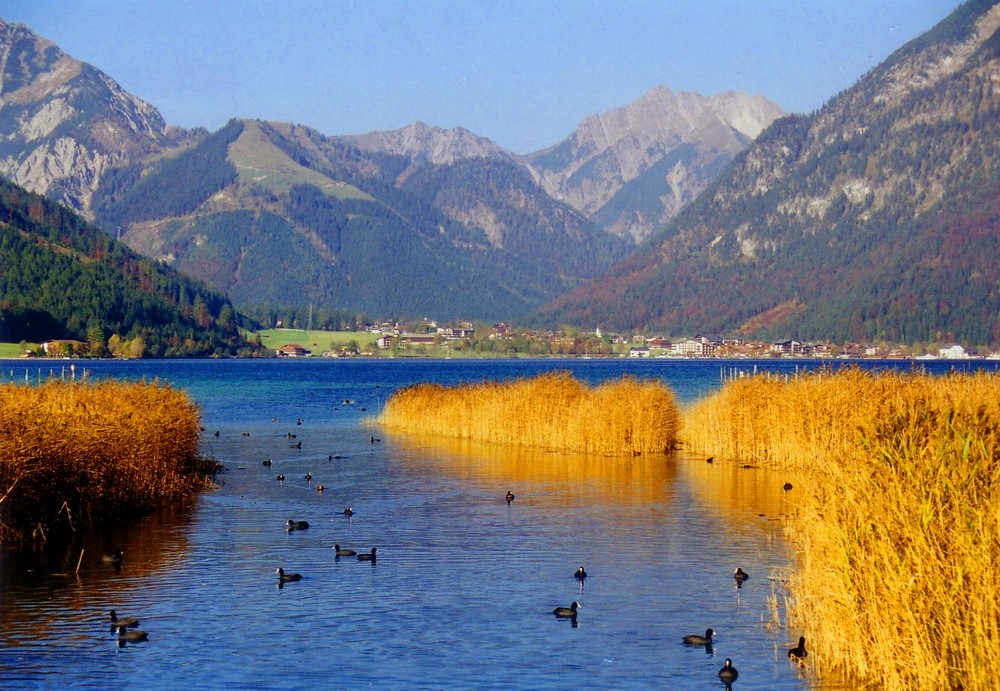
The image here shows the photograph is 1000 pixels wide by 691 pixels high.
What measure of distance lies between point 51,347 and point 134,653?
189 m

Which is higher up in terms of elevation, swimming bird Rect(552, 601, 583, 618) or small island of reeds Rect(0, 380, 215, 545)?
small island of reeds Rect(0, 380, 215, 545)

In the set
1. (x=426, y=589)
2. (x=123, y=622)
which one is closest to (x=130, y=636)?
(x=123, y=622)

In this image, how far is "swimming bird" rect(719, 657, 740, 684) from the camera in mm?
18250

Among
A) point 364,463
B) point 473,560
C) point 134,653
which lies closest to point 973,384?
point 473,560

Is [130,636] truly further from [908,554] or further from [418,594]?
[908,554]

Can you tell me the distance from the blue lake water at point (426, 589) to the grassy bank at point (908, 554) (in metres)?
1.29

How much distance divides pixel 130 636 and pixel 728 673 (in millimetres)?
9587

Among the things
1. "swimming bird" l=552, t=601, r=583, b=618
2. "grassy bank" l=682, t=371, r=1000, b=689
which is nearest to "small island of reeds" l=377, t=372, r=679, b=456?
"grassy bank" l=682, t=371, r=1000, b=689

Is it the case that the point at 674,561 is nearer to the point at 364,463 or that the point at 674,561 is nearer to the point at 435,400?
the point at 364,463

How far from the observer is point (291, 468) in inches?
1918

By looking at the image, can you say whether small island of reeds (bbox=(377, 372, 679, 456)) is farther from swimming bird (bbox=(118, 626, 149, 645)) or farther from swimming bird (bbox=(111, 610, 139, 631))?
swimming bird (bbox=(118, 626, 149, 645))

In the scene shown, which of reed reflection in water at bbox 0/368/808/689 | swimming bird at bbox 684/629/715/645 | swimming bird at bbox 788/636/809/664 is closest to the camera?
swimming bird at bbox 788/636/809/664

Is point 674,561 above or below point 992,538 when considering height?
below

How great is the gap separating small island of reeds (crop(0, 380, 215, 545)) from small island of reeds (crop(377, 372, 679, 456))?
17217 millimetres
